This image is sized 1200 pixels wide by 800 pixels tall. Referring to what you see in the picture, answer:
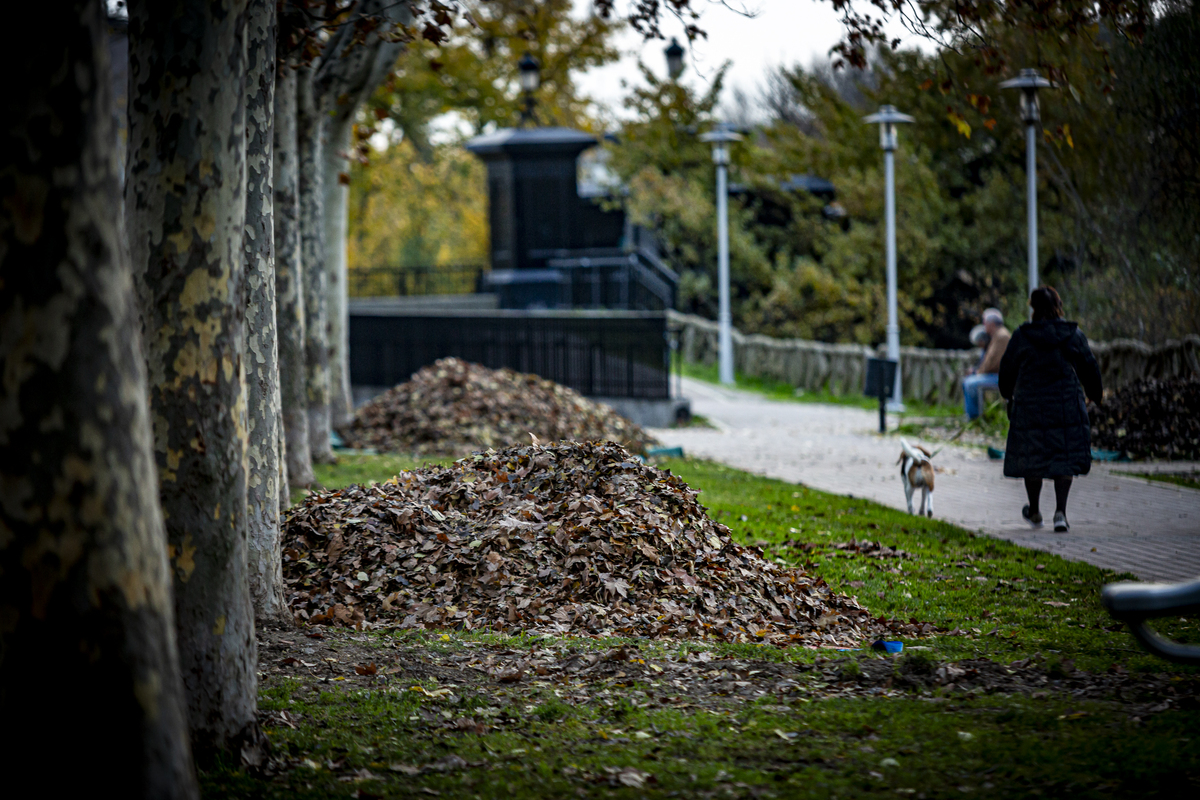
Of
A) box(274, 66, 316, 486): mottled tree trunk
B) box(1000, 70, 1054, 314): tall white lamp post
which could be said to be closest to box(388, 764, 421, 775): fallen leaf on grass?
box(274, 66, 316, 486): mottled tree trunk

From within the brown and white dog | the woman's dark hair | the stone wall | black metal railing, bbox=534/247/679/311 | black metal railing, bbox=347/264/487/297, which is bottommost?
the brown and white dog

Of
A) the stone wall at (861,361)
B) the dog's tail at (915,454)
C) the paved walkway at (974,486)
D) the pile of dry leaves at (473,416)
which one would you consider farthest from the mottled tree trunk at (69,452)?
the stone wall at (861,361)

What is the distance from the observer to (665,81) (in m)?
30.8

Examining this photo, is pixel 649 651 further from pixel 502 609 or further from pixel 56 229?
pixel 56 229

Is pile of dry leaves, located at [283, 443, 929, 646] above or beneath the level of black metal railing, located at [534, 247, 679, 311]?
beneath

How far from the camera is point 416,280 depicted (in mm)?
37156

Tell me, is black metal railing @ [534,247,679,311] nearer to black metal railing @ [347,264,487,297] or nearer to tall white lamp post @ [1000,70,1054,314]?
tall white lamp post @ [1000,70,1054,314]

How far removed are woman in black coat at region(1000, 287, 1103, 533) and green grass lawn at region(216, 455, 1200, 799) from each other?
2.64 m

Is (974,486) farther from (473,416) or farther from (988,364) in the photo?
(473,416)

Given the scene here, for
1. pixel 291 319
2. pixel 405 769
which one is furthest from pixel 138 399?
pixel 291 319

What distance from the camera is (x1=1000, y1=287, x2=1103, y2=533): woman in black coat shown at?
30.2 ft

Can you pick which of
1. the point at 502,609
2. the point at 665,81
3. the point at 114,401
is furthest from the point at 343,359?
the point at 665,81

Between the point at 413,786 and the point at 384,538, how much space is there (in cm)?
333

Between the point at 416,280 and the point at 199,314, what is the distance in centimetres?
3366
